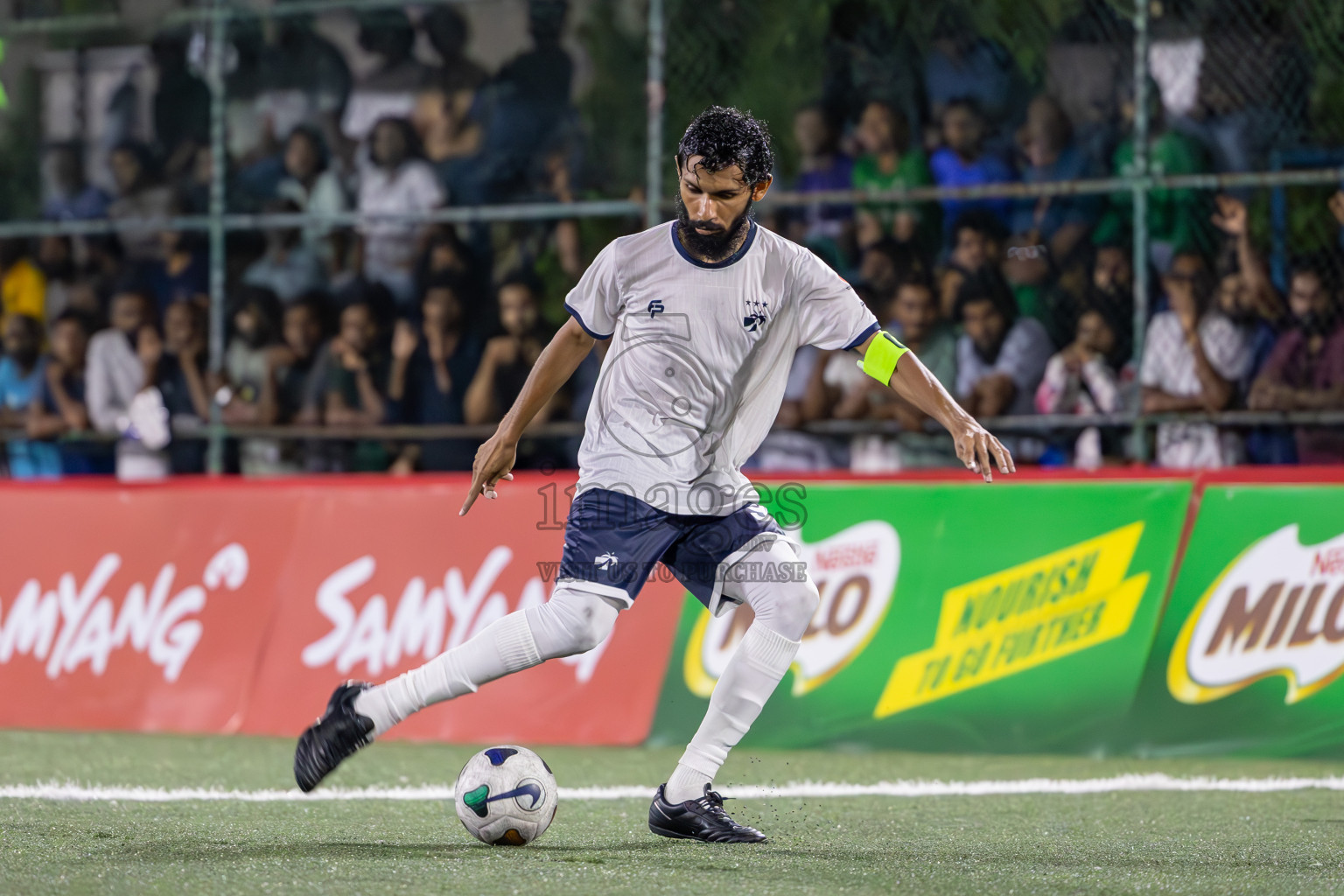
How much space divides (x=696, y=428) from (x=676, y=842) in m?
1.20

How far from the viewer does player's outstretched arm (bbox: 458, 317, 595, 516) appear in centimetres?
500

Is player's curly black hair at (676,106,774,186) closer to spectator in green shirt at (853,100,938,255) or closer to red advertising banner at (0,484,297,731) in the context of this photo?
red advertising banner at (0,484,297,731)

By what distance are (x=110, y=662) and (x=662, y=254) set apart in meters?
4.61

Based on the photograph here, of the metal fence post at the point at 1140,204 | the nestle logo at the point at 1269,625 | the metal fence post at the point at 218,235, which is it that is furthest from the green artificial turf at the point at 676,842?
the metal fence post at the point at 218,235

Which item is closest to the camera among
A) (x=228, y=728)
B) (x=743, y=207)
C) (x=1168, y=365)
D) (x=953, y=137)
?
(x=743, y=207)

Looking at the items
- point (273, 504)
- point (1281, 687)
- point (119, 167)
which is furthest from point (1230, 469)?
point (119, 167)

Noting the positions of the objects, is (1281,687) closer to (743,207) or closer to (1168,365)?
(1168,365)

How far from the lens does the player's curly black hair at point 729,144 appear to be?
4.80 meters

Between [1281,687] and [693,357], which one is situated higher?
[693,357]

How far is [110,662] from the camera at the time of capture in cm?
843

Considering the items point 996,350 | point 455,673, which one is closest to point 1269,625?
point 996,350

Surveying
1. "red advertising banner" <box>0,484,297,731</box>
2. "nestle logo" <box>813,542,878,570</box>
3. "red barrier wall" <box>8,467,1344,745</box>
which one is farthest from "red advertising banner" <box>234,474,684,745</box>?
"nestle logo" <box>813,542,878,570</box>

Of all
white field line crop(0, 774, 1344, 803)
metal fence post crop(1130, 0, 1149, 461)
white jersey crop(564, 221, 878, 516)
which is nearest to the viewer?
white jersey crop(564, 221, 878, 516)

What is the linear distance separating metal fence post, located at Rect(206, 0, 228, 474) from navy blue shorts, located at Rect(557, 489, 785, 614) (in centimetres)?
598
